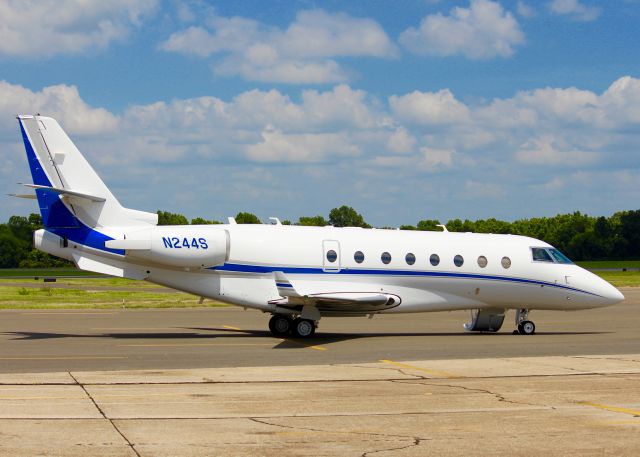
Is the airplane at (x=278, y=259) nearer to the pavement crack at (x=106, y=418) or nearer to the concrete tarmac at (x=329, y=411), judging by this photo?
the concrete tarmac at (x=329, y=411)

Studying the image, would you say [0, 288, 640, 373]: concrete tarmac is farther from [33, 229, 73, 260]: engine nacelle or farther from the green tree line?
the green tree line

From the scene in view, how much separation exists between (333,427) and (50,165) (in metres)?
15.8

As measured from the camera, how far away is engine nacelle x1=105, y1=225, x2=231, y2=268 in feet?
80.2

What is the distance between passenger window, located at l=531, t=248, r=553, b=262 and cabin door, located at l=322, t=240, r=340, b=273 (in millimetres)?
6210

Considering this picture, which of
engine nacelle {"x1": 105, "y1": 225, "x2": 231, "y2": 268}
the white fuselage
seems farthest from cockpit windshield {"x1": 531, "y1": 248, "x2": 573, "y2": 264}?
engine nacelle {"x1": 105, "y1": 225, "x2": 231, "y2": 268}

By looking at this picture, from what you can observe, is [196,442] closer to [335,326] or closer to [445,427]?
[445,427]

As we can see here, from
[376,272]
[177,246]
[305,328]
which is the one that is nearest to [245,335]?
[305,328]

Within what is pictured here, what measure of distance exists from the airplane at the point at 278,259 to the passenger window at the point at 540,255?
0.32 meters

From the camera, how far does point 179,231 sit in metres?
25.0

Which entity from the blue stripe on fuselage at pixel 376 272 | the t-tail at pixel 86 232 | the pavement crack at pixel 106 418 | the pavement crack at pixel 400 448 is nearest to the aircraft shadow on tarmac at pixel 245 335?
the blue stripe on fuselage at pixel 376 272

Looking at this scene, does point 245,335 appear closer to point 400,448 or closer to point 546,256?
point 546,256

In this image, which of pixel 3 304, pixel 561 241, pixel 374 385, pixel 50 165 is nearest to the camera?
pixel 374 385

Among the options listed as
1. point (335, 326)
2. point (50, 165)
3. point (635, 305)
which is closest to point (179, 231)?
point (50, 165)

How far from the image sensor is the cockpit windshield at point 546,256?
27641 millimetres
